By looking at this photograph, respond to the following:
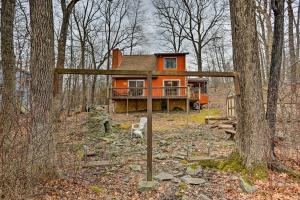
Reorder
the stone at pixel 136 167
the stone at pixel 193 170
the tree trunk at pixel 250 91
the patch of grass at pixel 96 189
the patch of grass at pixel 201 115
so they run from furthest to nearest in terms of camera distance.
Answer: the patch of grass at pixel 201 115, the stone at pixel 136 167, the stone at pixel 193 170, the tree trunk at pixel 250 91, the patch of grass at pixel 96 189

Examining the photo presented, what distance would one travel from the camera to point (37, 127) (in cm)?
380

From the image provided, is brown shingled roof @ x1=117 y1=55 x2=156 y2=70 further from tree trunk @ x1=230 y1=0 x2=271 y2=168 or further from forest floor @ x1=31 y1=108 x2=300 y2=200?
tree trunk @ x1=230 y1=0 x2=271 y2=168

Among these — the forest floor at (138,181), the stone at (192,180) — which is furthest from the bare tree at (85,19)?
the stone at (192,180)

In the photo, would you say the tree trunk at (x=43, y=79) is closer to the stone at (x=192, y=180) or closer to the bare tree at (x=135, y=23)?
the stone at (x=192, y=180)

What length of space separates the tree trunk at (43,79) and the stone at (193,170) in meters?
2.71

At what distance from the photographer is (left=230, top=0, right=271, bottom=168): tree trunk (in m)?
4.77

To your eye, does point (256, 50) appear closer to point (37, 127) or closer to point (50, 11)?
point (50, 11)

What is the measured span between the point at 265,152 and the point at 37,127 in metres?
4.40

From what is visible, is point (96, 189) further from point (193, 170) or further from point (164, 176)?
point (193, 170)

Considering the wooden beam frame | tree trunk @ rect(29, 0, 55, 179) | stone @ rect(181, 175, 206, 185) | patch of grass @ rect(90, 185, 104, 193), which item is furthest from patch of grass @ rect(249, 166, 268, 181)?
tree trunk @ rect(29, 0, 55, 179)

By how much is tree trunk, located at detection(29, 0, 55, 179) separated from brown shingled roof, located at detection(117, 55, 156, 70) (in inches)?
678

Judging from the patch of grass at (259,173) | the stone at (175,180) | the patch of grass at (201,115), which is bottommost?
the stone at (175,180)

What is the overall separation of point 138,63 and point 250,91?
18.0 m

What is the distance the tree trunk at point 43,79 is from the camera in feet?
12.7
